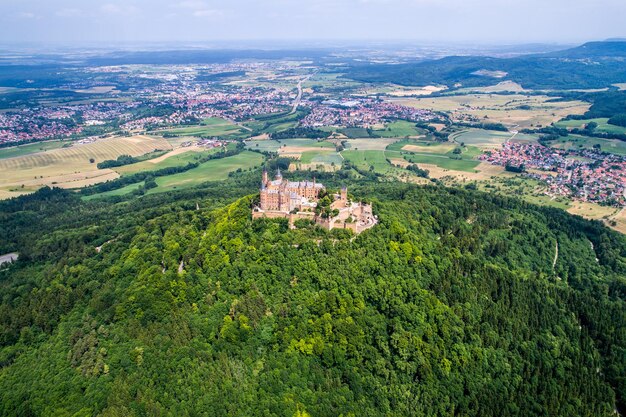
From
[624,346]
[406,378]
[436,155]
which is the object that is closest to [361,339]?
[406,378]

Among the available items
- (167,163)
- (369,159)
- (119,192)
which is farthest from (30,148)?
(369,159)

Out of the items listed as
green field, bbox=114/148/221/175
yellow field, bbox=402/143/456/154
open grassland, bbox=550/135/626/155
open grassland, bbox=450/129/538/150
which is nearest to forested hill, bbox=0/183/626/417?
green field, bbox=114/148/221/175

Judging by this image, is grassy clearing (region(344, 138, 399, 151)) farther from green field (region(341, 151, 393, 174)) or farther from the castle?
the castle

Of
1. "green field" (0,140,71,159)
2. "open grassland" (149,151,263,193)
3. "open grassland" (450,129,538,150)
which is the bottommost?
"open grassland" (149,151,263,193)

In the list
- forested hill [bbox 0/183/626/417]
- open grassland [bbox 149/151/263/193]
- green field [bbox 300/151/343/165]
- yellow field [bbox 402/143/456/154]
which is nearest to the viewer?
forested hill [bbox 0/183/626/417]

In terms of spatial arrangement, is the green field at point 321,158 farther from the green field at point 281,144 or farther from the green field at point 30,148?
the green field at point 30,148

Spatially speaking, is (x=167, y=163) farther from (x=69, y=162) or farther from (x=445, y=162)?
(x=445, y=162)
